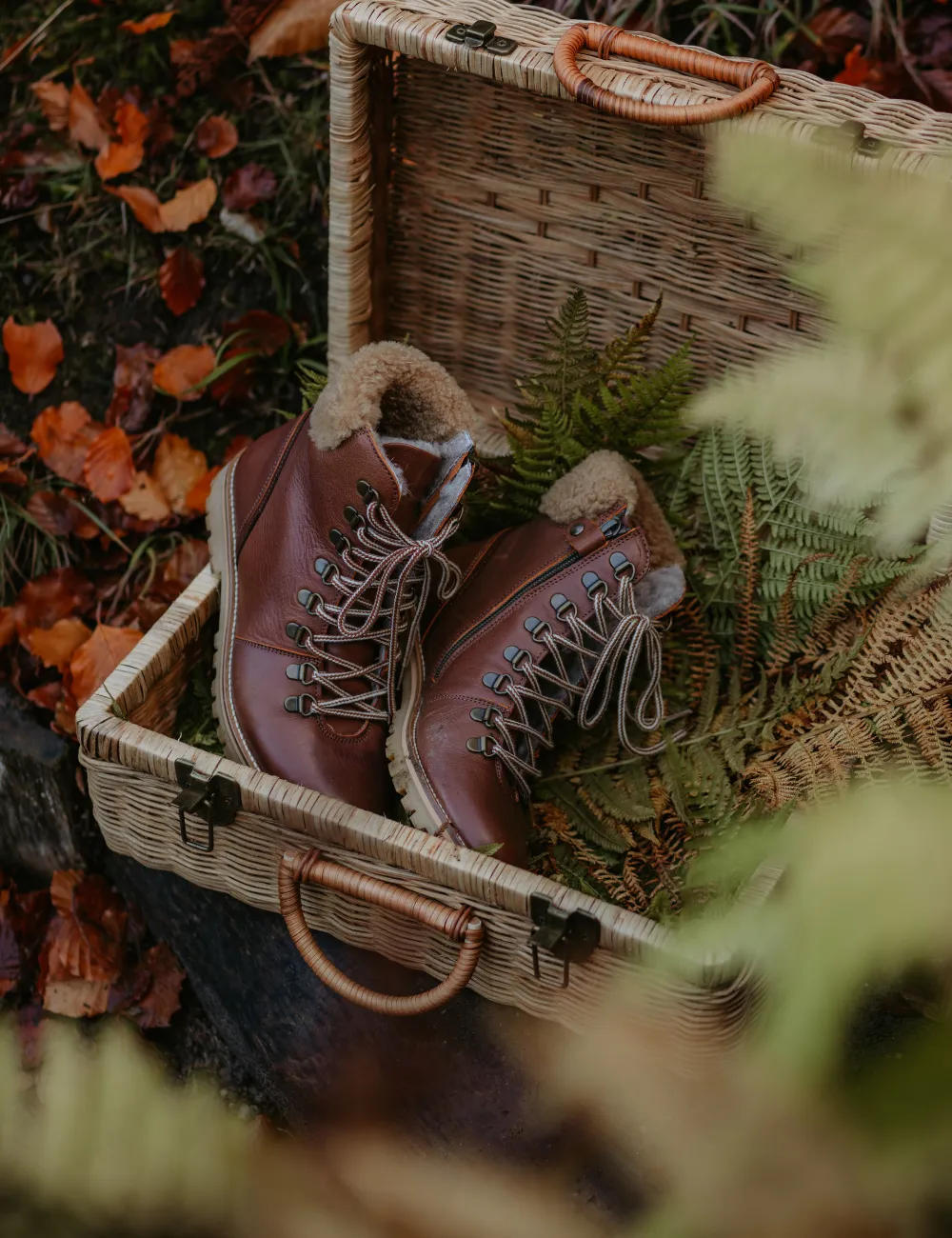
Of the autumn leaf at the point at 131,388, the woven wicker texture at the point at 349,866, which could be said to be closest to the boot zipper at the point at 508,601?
the woven wicker texture at the point at 349,866

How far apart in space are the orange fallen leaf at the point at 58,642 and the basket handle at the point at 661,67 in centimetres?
87

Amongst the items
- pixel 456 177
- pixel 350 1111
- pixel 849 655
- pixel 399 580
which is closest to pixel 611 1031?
pixel 350 1111

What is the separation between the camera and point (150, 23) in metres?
1.68

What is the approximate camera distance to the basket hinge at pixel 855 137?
37.6 inches

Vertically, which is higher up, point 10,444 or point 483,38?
point 483,38

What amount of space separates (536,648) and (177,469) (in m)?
0.65

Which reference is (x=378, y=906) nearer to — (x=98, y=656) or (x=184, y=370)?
(x=98, y=656)

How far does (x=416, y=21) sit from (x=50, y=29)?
861mm

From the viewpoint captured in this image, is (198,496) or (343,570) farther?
(198,496)

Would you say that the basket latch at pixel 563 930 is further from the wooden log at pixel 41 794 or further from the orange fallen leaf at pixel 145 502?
the orange fallen leaf at pixel 145 502

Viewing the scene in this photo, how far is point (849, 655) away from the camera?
3.92ft

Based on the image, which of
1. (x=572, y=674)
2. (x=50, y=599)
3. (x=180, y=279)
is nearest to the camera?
Answer: (x=572, y=674)

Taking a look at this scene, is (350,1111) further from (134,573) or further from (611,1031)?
(134,573)

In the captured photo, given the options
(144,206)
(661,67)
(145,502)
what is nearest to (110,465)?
(145,502)
